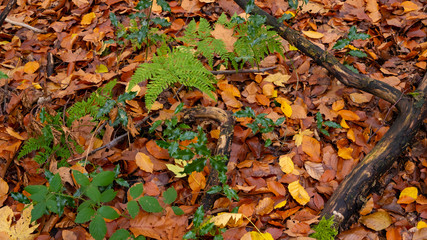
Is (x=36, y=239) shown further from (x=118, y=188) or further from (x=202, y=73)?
(x=202, y=73)

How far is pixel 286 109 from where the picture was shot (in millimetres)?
2791

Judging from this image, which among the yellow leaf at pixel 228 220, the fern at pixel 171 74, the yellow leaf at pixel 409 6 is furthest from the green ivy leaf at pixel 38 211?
the yellow leaf at pixel 409 6

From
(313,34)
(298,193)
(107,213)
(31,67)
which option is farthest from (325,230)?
(31,67)

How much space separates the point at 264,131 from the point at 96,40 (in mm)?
2234

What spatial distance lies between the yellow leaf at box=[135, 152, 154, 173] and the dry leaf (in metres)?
1.67

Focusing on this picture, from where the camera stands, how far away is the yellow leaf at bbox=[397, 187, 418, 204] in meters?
2.31

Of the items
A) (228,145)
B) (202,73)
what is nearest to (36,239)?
(228,145)

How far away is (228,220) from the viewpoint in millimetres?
2082

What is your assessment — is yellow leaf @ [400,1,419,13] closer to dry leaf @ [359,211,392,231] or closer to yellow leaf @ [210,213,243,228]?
dry leaf @ [359,211,392,231]

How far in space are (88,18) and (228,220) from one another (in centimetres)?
306

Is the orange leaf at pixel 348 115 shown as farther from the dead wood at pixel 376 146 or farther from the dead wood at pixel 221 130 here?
the dead wood at pixel 221 130

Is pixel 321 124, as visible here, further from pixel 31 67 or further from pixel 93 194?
pixel 31 67

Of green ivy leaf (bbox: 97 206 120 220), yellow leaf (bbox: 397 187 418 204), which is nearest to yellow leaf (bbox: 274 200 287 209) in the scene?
yellow leaf (bbox: 397 187 418 204)

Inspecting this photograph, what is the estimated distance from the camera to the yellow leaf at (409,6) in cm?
340
